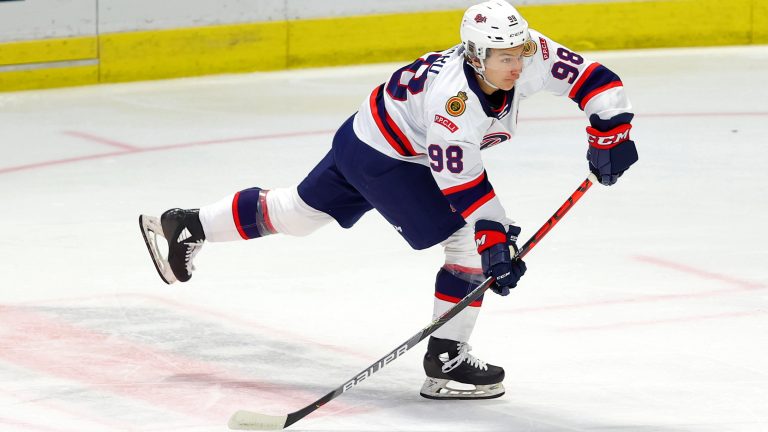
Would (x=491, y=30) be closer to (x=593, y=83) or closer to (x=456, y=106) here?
(x=456, y=106)

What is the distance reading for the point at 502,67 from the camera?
3.79 metres

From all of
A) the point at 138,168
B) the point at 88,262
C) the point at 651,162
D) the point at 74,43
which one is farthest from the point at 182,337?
the point at 74,43

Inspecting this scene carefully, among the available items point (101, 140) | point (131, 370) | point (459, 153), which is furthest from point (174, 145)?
point (459, 153)

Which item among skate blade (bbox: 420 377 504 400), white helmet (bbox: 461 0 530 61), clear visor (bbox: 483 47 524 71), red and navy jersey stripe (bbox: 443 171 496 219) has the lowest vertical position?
skate blade (bbox: 420 377 504 400)

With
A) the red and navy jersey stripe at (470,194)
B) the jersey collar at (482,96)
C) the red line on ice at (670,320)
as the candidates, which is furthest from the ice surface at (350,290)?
the jersey collar at (482,96)

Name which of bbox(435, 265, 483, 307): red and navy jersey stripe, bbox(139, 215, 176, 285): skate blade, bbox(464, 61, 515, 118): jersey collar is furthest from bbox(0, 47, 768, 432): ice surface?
bbox(464, 61, 515, 118): jersey collar

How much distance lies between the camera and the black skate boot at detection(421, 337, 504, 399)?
13.2ft

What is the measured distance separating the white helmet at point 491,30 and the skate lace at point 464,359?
797 mm

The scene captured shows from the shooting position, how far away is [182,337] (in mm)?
4574

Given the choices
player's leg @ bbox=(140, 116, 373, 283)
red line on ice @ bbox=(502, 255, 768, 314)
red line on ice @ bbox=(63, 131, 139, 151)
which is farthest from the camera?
A: red line on ice @ bbox=(63, 131, 139, 151)

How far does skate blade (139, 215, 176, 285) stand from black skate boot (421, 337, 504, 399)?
1020 millimetres

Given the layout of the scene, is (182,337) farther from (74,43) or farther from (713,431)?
(74,43)

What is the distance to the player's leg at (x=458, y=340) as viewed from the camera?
4020 mm

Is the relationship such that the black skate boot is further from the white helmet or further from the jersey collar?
the white helmet
